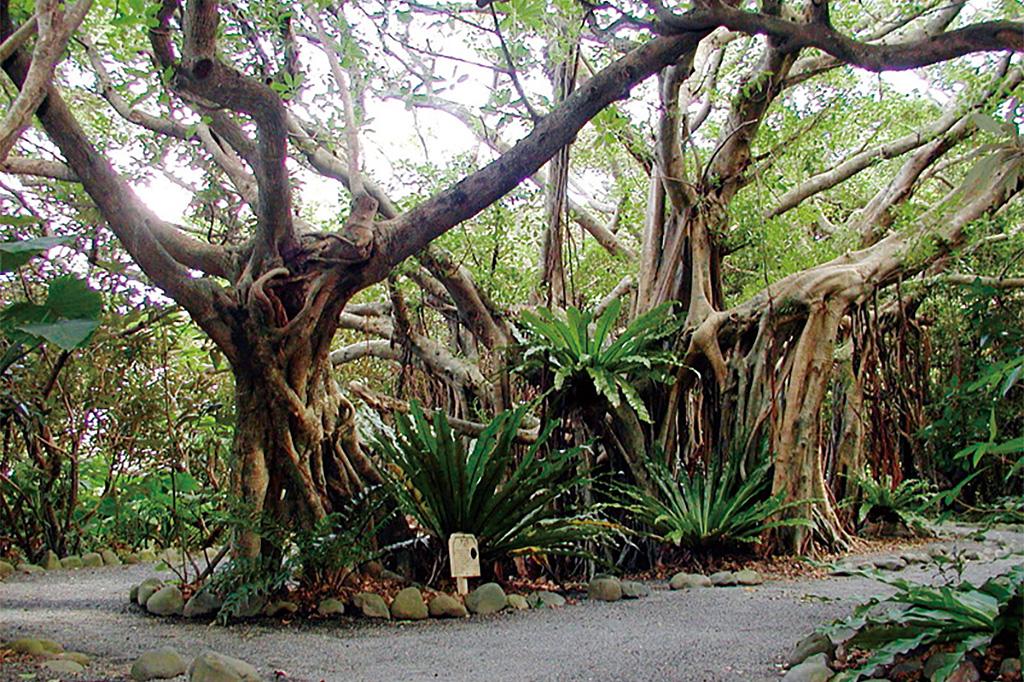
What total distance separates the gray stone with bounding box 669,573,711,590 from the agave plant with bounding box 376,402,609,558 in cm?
59

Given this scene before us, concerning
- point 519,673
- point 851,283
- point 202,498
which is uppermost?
point 851,283

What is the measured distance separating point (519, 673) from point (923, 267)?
5072mm

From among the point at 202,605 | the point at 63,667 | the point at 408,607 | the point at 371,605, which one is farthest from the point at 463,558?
the point at 63,667

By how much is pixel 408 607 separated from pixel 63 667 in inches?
73.2

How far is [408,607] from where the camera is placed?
4199mm

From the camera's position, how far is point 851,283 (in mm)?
6141

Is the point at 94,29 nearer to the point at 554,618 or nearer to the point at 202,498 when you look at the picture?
the point at 202,498

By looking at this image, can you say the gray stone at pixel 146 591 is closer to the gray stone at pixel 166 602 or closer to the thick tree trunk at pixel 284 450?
the gray stone at pixel 166 602

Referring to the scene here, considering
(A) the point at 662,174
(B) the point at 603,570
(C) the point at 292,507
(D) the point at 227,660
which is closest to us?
(D) the point at 227,660

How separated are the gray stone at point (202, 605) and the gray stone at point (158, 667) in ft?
5.14

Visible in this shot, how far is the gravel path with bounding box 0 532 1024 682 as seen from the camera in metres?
2.89

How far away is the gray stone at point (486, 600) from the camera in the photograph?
4.32 meters

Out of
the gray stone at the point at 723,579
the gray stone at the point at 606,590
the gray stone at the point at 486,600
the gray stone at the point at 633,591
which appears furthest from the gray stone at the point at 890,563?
the gray stone at the point at 486,600

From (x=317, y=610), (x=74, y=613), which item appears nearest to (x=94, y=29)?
(x=74, y=613)
